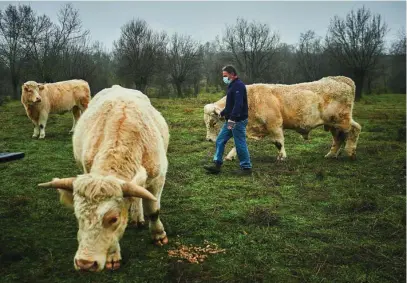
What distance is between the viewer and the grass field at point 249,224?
4109 millimetres

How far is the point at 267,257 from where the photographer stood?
4.46m

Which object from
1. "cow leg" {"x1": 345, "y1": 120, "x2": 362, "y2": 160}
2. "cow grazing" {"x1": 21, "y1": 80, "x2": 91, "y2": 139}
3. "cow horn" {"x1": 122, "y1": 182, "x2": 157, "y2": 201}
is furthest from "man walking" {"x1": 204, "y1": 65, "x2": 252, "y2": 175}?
"cow grazing" {"x1": 21, "y1": 80, "x2": 91, "y2": 139}

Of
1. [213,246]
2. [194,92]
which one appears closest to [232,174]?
[213,246]

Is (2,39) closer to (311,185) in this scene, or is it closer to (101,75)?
(101,75)

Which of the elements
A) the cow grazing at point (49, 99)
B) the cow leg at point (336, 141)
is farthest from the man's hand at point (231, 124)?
the cow grazing at point (49, 99)

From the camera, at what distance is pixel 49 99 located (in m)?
14.4

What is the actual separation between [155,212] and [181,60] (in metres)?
49.7

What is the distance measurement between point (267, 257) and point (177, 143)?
8315mm

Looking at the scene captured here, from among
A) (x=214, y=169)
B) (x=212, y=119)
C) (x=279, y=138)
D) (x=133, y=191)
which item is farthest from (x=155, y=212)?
(x=212, y=119)

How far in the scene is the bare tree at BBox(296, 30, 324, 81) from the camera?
51.4 meters

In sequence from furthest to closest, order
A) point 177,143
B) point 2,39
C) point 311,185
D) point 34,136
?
1. point 2,39
2. point 34,136
3. point 177,143
4. point 311,185

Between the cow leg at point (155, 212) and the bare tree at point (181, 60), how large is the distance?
44.2 meters

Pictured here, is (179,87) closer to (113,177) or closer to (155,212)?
(155,212)

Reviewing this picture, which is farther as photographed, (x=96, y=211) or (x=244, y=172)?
(x=244, y=172)
